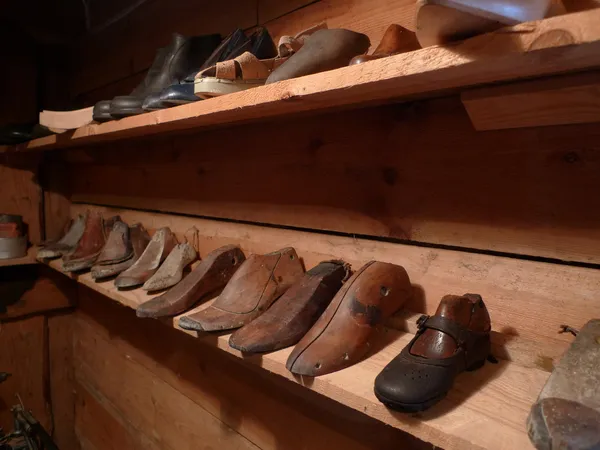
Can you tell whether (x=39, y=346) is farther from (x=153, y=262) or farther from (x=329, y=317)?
(x=329, y=317)

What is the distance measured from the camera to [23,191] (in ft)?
6.10

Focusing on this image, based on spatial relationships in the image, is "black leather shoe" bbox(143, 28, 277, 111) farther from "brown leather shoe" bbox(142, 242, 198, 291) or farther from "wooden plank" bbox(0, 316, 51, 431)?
"wooden plank" bbox(0, 316, 51, 431)

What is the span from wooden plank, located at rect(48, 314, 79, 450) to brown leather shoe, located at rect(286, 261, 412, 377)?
1800 mm

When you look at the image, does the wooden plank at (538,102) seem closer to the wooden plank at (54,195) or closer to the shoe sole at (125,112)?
the shoe sole at (125,112)

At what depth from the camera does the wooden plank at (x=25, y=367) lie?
6.11ft

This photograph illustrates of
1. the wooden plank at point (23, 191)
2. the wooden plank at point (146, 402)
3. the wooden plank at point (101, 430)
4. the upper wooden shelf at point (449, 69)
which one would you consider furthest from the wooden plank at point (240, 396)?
the upper wooden shelf at point (449, 69)

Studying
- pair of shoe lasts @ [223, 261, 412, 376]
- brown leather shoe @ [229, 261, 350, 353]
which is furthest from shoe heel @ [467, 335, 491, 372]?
brown leather shoe @ [229, 261, 350, 353]

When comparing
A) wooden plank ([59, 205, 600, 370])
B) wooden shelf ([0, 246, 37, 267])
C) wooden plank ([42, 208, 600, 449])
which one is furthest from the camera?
wooden shelf ([0, 246, 37, 267])

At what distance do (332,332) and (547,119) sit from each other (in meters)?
0.39

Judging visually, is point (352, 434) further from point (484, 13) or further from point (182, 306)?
point (484, 13)

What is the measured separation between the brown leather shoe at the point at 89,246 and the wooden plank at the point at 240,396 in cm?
32

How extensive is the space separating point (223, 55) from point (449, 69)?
58 cm

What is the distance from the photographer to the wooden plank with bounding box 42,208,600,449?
0.47m

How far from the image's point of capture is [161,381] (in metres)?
1.50
